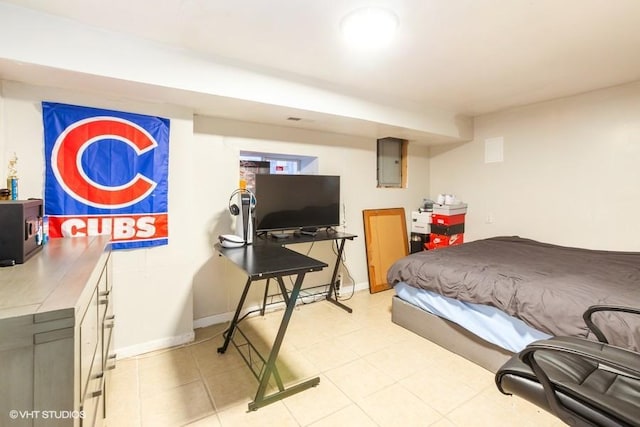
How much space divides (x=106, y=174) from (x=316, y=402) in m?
2.26

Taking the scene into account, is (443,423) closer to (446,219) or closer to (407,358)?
(407,358)

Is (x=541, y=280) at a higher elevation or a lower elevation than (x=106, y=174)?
lower

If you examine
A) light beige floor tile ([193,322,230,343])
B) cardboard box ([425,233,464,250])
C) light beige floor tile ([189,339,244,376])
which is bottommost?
light beige floor tile ([189,339,244,376])

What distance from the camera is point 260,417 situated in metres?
1.80

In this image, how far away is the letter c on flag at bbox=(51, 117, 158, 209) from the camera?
2.16 meters

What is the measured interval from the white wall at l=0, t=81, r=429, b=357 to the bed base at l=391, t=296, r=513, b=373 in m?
1.21

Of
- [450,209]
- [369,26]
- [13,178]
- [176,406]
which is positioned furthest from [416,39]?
[176,406]

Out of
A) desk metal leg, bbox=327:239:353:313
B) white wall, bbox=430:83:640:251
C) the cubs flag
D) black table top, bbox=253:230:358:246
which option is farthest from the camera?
desk metal leg, bbox=327:239:353:313

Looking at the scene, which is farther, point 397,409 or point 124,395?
point 124,395

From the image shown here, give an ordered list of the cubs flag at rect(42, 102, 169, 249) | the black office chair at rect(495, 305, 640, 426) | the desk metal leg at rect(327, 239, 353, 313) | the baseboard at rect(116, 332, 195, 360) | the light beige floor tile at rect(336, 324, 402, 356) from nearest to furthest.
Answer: the black office chair at rect(495, 305, 640, 426) < the cubs flag at rect(42, 102, 169, 249) < the baseboard at rect(116, 332, 195, 360) < the light beige floor tile at rect(336, 324, 402, 356) < the desk metal leg at rect(327, 239, 353, 313)

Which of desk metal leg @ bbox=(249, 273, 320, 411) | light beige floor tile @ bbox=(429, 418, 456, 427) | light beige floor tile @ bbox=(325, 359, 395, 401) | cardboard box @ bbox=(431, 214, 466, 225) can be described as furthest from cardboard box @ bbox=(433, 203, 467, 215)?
desk metal leg @ bbox=(249, 273, 320, 411)

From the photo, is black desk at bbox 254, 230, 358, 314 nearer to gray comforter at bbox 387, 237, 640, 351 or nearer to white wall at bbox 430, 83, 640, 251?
gray comforter at bbox 387, 237, 640, 351

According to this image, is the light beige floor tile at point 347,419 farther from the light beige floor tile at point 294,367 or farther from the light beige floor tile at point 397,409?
the light beige floor tile at point 294,367

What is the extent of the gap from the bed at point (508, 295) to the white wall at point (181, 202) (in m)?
1.43
